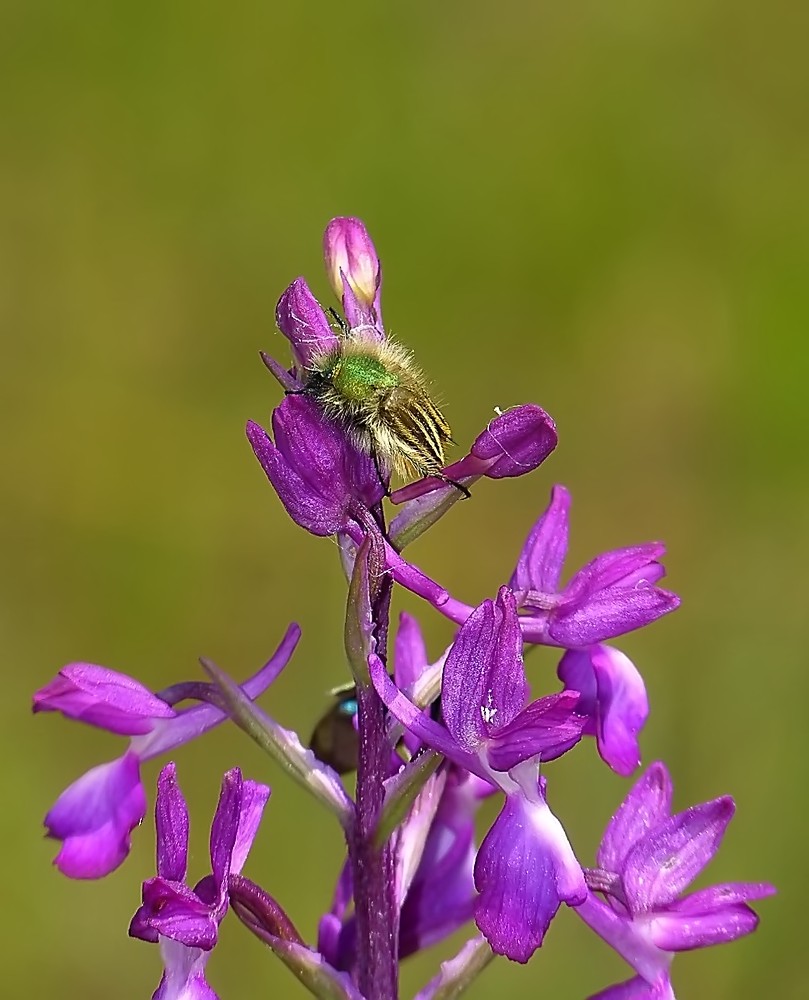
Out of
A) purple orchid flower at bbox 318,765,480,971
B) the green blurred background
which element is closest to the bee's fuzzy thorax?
purple orchid flower at bbox 318,765,480,971

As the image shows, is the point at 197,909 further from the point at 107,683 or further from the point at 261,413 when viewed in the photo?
the point at 261,413

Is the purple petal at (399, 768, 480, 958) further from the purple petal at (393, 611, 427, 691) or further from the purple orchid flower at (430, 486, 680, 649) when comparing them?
the purple orchid flower at (430, 486, 680, 649)

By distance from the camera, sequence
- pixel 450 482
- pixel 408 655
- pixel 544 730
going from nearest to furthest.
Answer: pixel 544 730
pixel 450 482
pixel 408 655

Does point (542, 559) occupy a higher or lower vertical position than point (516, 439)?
lower

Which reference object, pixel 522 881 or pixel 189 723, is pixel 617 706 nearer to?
pixel 522 881

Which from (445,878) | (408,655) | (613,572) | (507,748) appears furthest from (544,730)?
(445,878)
